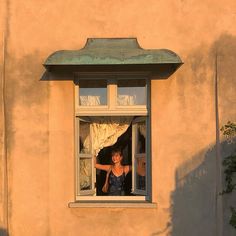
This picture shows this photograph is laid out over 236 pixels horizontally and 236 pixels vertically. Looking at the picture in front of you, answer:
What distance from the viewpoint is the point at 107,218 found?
7852 mm

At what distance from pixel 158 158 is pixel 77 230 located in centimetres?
149

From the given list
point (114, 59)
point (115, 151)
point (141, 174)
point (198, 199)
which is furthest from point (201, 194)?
point (114, 59)

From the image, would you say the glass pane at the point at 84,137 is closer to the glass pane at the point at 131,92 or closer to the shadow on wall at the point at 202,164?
the glass pane at the point at 131,92

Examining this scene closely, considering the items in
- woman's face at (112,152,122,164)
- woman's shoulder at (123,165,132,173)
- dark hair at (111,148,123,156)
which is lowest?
woman's shoulder at (123,165,132,173)

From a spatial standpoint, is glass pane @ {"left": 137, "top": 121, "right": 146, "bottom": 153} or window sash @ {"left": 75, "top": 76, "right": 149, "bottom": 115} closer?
window sash @ {"left": 75, "top": 76, "right": 149, "bottom": 115}

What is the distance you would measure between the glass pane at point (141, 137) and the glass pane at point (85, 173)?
2.42 feet

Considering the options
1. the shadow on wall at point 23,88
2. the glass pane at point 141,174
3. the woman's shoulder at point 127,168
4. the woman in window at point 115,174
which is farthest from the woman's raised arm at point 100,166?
the shadow on wall at point 23,88

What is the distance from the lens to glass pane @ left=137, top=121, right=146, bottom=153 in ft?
26.8

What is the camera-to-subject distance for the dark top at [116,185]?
8.25 meters

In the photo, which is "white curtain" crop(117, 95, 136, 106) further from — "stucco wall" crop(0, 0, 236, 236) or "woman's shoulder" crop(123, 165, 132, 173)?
"woman's shoulder" crop(123, 165, 132, 173)

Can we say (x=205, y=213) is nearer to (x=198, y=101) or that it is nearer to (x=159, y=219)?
(x=159, y=219)

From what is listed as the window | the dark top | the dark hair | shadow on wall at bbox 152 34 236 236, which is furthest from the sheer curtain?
shadow on wall at bbox 152 34 236 236

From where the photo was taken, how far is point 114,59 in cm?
750

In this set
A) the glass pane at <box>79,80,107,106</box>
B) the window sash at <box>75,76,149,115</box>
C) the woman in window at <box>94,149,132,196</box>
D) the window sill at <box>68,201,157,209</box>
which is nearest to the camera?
the window sill at <box>68,201,157,209</box>
